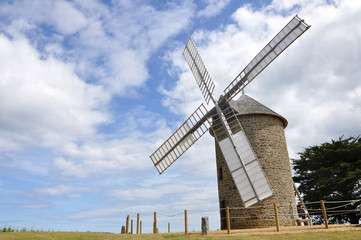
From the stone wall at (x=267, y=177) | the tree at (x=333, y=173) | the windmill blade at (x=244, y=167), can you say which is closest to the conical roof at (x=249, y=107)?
the stone wall at (x=267, y=177)

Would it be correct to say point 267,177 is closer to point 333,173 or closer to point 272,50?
point 272,50

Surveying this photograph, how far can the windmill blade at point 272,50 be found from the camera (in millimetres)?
13758

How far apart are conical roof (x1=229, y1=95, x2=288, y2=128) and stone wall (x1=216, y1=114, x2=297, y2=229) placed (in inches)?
7.9

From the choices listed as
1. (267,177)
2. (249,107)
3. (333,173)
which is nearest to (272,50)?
(249,107)

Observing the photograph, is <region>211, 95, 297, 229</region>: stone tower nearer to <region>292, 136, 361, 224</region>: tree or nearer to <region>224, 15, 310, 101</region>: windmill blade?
<region>224, 15, 310, 101</region>: windmill blade

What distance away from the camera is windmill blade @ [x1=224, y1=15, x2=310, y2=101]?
13.8m

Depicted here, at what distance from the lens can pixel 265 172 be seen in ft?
47.5

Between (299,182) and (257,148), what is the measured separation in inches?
438

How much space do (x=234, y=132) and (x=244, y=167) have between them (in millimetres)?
2461

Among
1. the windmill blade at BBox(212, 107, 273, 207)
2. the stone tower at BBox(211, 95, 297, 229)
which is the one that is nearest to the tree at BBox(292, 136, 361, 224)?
the stone tower at BBox(211, 95, 297, 229)

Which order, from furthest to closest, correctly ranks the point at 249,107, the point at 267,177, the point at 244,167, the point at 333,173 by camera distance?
the point at 333,173
the point at 249,107
the point at 267,177
the point at 244,167

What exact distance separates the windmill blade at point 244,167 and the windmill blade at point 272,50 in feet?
6.33

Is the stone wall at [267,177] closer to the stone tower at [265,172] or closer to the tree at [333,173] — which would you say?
the stone tower at [265,172]

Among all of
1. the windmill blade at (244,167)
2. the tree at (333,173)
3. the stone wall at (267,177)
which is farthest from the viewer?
the tree at (333,173)
